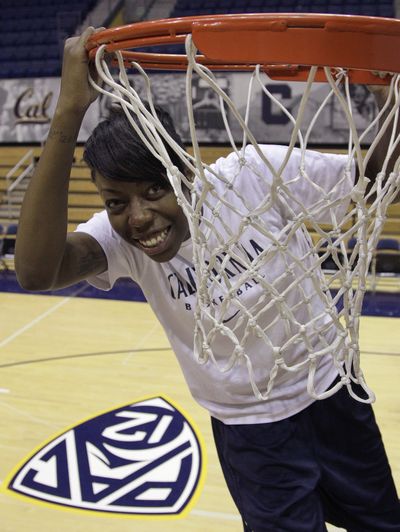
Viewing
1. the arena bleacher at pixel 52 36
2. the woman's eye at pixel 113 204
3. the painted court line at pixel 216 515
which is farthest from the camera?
the arena bleacher at pixel 52 36

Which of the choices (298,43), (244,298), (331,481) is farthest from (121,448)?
(298,43)

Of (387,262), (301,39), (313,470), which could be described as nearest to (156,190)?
(301,39)

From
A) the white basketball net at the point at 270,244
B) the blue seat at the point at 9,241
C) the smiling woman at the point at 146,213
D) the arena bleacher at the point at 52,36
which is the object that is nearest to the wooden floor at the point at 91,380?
the blue seat at the point at 9,241

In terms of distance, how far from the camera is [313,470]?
141cm

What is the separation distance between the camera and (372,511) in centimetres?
147

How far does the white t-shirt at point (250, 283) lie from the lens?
4.38 ft

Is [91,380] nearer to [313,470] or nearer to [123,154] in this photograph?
[313,470]

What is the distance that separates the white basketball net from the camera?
1133 mm

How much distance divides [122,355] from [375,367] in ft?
5.57

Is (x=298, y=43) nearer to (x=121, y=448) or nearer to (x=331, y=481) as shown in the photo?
(x=331, y=481)

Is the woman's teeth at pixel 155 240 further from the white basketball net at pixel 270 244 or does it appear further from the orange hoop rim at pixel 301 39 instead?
the orange hoop rim at pixel 301 39

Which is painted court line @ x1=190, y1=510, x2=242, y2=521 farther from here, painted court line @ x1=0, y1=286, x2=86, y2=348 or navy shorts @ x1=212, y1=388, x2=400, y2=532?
painted court line @ x1=0, y1=286, x2=86, y2=348

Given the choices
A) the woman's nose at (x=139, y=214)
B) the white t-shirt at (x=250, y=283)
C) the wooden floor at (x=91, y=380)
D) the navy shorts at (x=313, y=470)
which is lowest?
the wooden floor at (x=91, y=380)

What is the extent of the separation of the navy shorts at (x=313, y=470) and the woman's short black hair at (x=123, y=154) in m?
0.63
